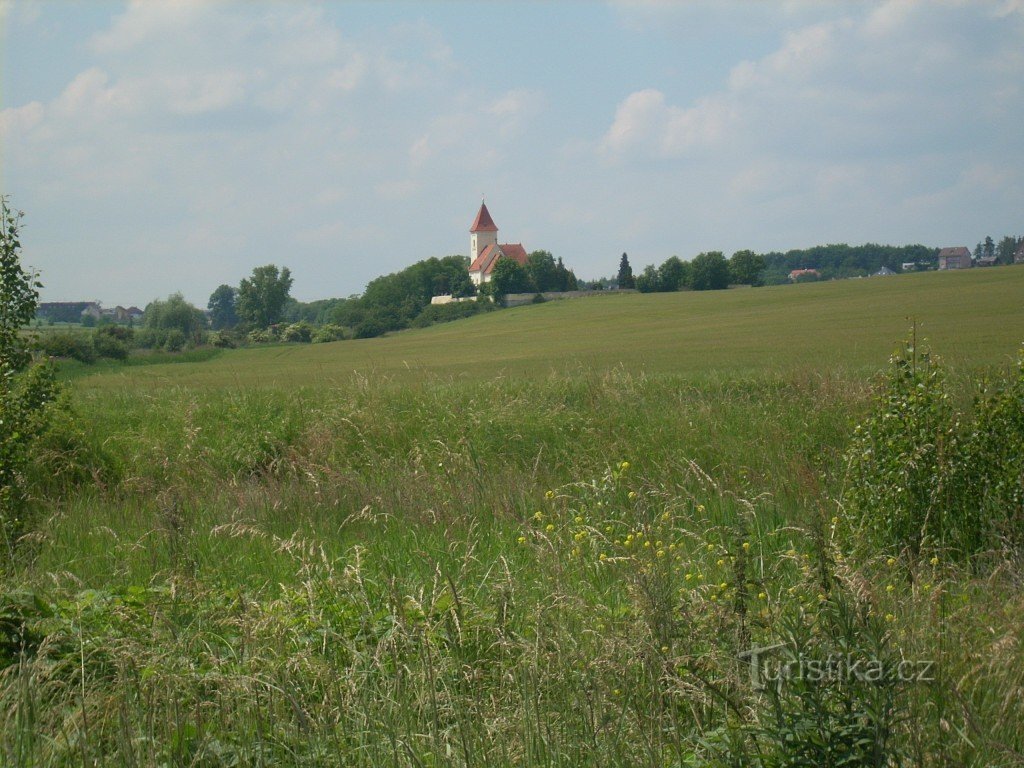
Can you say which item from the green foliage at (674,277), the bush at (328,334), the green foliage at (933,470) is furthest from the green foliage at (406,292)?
the green foliage at (933,470)

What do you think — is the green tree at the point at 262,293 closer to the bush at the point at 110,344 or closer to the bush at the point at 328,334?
the bush at the point at 328,334

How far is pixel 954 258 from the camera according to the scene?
133625 millimetres

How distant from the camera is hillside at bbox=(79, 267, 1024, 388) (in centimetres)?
2378

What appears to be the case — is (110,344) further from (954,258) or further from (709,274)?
(954,258)

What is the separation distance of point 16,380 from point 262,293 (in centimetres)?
8578

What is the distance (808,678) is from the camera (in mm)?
2752

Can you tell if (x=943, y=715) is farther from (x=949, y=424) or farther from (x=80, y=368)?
(x=80, y=368)

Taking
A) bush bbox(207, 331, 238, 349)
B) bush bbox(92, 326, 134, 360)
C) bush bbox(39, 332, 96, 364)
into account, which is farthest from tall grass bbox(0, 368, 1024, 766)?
bush bbox(207, 331, 238, 349)

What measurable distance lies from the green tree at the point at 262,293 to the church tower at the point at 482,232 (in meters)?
68.8

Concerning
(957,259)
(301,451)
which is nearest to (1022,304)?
(301,451)

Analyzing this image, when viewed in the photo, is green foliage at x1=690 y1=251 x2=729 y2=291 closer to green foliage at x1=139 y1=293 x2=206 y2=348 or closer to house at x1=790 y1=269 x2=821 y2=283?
house at x1=790 y1=269 x2=821 y2=283

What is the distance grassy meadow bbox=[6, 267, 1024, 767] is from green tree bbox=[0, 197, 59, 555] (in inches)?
30.3

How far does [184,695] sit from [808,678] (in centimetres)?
282

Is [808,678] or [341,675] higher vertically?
[808,678]
